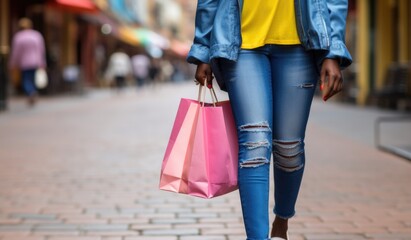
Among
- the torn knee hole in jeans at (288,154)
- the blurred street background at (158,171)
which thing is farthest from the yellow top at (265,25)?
the blurred street background at (158,171)

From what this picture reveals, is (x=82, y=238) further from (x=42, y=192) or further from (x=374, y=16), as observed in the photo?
(x=374, y=16)

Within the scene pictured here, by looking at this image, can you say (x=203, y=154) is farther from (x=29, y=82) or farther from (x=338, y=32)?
(x=29, y=82)

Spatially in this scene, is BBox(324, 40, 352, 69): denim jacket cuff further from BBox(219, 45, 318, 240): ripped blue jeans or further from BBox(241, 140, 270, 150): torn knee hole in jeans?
BBox(241, 140, 270, 150): torn knee hole in jeans

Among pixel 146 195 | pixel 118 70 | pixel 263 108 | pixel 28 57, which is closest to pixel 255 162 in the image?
pixel 263 108

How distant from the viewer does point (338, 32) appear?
A: 290 centimetres

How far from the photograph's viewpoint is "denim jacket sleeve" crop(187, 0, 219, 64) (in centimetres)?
290

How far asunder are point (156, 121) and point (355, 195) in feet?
23.9

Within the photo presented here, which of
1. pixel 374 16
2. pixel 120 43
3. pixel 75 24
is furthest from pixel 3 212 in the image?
pixel 120 43

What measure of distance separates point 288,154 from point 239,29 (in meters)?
0.54

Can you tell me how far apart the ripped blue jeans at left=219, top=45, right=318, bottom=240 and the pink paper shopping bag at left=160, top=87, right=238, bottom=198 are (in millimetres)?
62

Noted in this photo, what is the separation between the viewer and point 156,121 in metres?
12.1

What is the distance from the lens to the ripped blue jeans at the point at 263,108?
2838 mm

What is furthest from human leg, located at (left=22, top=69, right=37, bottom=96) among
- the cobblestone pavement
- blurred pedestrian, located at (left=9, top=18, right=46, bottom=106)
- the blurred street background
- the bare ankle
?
the bare ankle

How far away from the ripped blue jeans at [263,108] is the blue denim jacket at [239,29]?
0.21 ft
